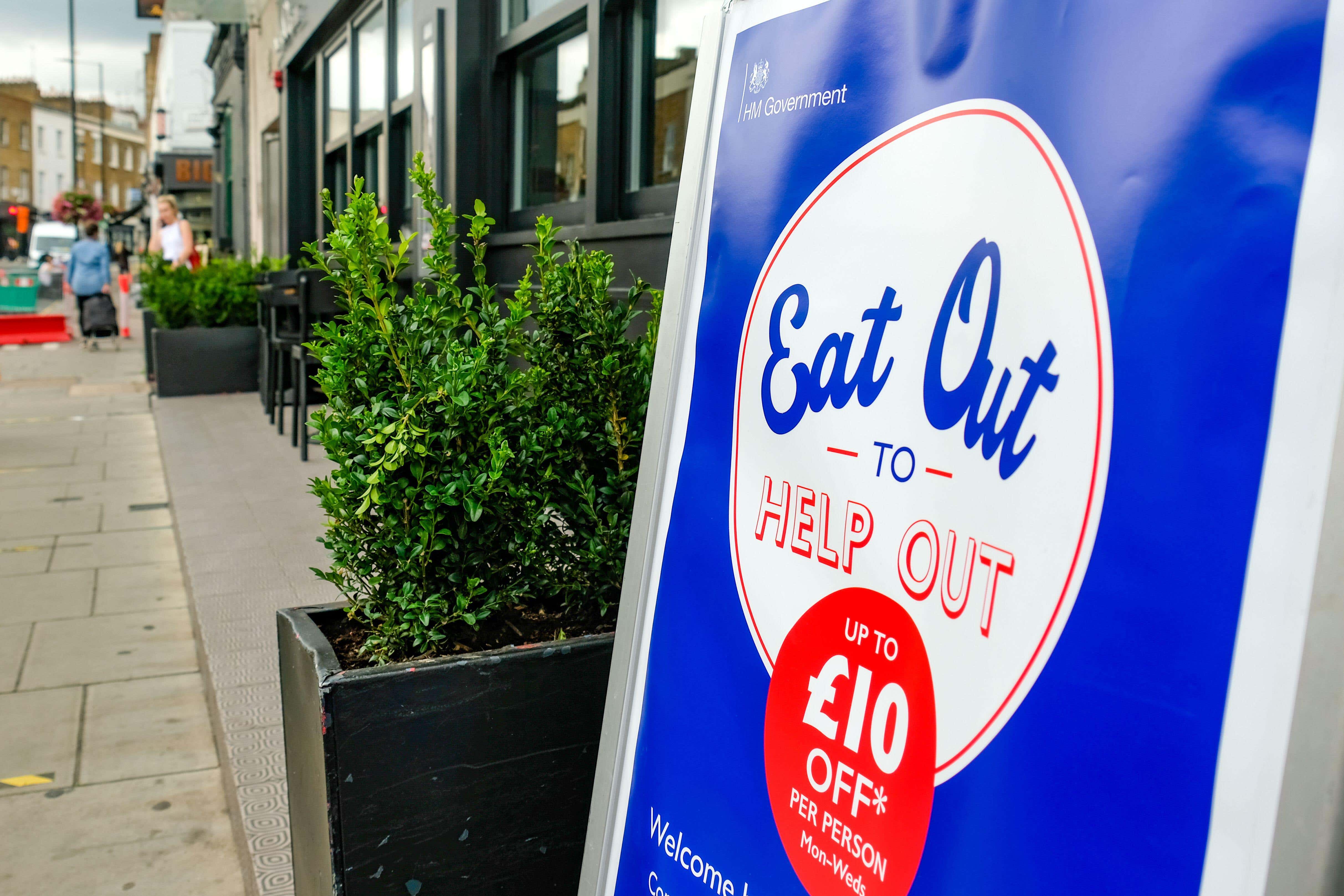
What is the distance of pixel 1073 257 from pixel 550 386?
122 centimetres

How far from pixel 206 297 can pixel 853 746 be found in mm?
9343

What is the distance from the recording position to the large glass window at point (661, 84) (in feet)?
12.9

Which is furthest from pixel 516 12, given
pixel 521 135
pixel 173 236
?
pixel 173 236

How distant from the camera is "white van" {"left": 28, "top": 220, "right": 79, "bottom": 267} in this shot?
3872cm

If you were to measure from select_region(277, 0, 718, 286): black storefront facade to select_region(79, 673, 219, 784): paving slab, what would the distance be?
173 cm

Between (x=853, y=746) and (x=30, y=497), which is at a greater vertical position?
(x=853, y=746)

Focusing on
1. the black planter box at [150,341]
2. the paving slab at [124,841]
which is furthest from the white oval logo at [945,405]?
the black planter box at [150,341]

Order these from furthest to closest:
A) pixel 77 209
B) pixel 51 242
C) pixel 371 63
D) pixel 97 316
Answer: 1. pixel 51 242
2. pixel 77 209
3. pixel 97 316
4. pixel 371 63

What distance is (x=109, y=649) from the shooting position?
12.8 ft

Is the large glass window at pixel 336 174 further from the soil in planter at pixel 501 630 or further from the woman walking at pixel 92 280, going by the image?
the soil in planter at pixel 501 630

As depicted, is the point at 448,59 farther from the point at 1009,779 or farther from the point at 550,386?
the point at 1009,779

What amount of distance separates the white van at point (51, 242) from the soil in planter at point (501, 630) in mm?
40865

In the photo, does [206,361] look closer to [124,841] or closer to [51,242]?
[124,841]

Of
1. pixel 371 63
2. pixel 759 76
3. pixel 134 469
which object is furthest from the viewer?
pixel 371 63
